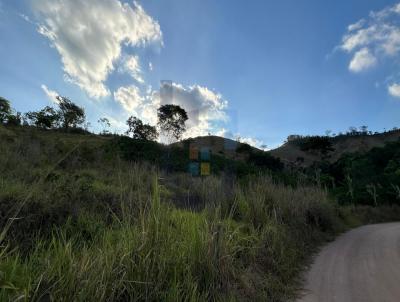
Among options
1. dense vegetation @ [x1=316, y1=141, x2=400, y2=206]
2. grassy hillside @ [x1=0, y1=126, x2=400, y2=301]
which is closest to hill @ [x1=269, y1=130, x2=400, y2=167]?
dense vegetation @ [x1=316, y1=141, x2=400, y2=206]

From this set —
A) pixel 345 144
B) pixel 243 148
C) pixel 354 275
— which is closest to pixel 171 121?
pixel 243 148

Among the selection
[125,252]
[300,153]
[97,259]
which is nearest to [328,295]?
[125,252]

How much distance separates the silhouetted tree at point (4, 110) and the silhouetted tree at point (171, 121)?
14.7 metres

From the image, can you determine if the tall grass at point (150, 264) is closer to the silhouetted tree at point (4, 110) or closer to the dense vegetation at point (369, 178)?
the dense vegetation at point (369, 178)

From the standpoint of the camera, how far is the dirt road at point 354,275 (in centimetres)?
386

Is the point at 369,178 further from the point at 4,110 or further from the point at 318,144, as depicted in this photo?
the point at 4,110

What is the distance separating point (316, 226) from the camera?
27.7ft

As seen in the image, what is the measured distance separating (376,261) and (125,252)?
A: 5278mm

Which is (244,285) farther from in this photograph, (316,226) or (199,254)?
(316,226)

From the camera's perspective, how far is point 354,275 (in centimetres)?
472

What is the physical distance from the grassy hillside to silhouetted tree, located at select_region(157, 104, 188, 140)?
2530 centimetres

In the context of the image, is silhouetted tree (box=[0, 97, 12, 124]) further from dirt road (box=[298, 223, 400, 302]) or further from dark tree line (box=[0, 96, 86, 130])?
dirt road (box=[298, 223, 400, 302])

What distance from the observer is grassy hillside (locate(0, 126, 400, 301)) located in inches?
84.4

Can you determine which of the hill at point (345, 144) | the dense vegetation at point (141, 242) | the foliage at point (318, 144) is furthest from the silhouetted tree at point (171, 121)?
the hill at point (345, 144)
